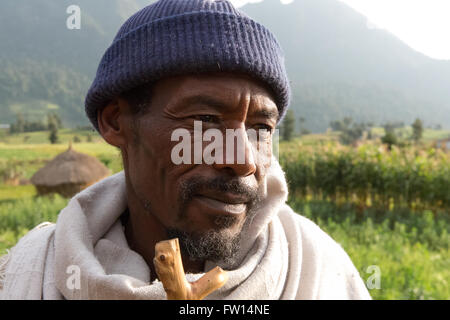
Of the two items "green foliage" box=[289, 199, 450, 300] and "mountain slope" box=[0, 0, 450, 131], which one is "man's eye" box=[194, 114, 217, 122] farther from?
"mountain slope" box=[0, 0, 450, 131]

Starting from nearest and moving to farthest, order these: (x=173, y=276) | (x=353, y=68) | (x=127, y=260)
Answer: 1. (x=173, y=276)
2. (x=127, y=260)
3. (x=353, y=68)

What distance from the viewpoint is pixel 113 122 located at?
159 cm

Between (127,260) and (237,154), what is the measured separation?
672mm

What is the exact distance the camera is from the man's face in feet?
4.20

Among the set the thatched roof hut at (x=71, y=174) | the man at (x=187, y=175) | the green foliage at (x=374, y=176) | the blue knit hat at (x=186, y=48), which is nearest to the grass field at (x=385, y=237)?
the green foliage at (x=374, y=176)

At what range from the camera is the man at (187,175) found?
1304 millimetres

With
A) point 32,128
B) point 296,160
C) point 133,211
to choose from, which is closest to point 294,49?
point 32,128

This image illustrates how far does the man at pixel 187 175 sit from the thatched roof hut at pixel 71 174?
11.2 metres

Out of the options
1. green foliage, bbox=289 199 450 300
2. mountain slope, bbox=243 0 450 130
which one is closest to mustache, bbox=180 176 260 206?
green foliage, bbox=289 199 450 300

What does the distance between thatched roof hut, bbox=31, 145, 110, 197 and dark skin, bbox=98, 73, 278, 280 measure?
11.4 m

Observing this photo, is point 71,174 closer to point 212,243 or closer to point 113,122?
point 113,122

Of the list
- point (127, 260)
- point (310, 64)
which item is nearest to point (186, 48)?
point (127, 260)

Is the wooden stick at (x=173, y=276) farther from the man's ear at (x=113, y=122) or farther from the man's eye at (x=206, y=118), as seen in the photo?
the man's ear at (x=113, y=122)
